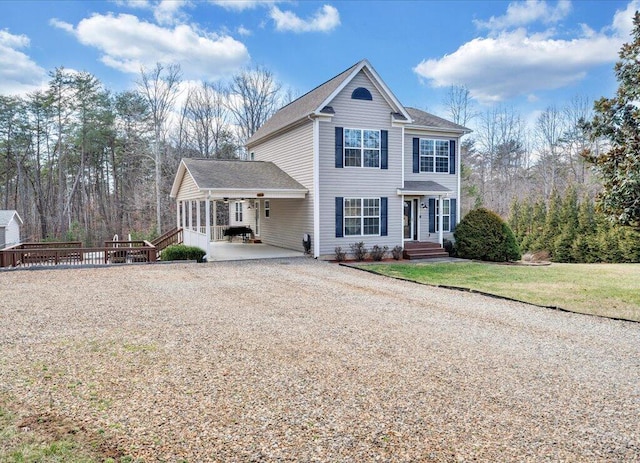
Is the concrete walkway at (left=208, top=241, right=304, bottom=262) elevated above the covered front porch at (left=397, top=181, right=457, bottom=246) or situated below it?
below

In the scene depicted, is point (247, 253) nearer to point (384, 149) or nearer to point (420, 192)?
point (384, 149)

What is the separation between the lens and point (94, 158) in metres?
32.8

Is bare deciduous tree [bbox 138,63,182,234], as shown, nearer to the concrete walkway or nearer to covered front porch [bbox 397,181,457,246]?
the concrete walkway

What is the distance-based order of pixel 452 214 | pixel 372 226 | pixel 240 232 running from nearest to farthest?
pixel 372 226 < pixel 452 214 < pixel 240 232

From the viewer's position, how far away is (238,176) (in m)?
16.6

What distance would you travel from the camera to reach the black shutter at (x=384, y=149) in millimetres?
16766

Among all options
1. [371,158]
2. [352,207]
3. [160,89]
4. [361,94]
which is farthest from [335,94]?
[160,89]

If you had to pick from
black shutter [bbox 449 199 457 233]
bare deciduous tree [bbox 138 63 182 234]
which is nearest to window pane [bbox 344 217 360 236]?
black shutter [bbox 449 199 457 233]

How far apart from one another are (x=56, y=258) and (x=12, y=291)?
5.15 meters

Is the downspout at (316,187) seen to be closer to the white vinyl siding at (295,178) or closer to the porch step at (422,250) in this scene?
the white vinyl siding at (295,178)

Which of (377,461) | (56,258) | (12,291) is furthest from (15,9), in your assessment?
(377,461)

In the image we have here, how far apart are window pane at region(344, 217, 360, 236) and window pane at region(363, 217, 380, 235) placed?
0.35 metres

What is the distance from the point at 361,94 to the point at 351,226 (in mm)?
5260

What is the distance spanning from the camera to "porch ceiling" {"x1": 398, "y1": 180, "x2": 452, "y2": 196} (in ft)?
55.9
